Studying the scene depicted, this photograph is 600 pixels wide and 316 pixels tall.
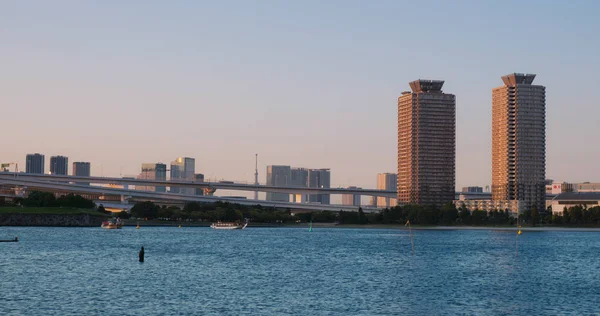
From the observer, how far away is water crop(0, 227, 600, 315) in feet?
203

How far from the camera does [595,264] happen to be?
10975 centimetres

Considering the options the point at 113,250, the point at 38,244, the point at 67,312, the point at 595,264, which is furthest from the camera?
the point at 38,244

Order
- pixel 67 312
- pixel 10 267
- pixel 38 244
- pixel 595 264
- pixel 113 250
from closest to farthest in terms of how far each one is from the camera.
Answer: pixel 67 312 → pixel 10 267 → pixel 595 264 → pixel 113 250 → pixel 38 244

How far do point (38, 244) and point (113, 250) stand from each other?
54.7 ft

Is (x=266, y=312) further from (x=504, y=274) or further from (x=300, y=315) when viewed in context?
(x=504, y=274)

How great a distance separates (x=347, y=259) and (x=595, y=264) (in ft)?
94.1

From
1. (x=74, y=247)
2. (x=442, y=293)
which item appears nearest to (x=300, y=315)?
(x=442, y=293)

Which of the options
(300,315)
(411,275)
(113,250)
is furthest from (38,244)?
(300,315)

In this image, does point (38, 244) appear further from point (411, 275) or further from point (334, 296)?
point (334, 296)

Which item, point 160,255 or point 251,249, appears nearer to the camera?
point 160,255

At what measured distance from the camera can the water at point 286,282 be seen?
203ft

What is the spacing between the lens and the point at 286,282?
3093 inches

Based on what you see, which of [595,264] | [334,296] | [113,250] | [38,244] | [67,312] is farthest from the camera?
[38,244]

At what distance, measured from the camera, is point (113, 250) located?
118 metres
